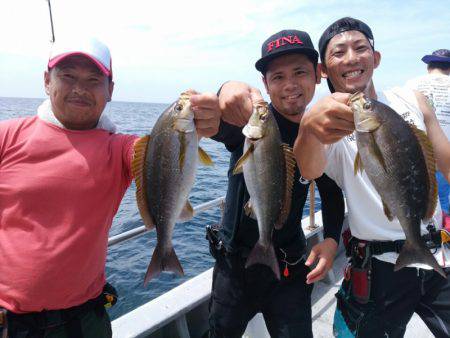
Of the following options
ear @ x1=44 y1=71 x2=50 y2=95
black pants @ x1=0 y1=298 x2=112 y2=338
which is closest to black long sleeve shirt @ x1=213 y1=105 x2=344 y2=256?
black pants @ x1=0 y1=298 x2=112 y2=338

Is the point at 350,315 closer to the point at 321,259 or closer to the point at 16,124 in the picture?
the point at 321,259

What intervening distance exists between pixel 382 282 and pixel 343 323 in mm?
531

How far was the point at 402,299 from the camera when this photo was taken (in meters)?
2.94

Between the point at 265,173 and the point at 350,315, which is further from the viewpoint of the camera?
the point at 350,315

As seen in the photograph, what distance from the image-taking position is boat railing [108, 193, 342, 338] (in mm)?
3502

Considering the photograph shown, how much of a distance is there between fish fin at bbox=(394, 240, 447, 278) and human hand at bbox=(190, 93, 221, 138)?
160 centimetres

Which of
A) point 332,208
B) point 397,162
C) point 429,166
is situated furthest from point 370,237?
point 397,162

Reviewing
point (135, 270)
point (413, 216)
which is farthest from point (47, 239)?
point (135, 270)

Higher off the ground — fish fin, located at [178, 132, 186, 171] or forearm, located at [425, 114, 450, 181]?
fish fin, located at [178, 132, 186, 171]

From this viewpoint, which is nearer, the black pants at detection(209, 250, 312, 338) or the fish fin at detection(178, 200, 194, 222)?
the fish fin at detection(178, 200, 194, 222)

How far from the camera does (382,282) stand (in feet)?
9.80

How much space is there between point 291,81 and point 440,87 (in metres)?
3.29

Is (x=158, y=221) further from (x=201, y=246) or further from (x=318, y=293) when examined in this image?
(x=201, y=246)

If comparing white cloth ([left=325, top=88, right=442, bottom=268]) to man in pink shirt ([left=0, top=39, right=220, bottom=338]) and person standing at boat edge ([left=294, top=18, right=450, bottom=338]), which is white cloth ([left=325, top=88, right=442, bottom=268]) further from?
man in pink shirt ([left=0, top=39, right=220, bottom=338])
